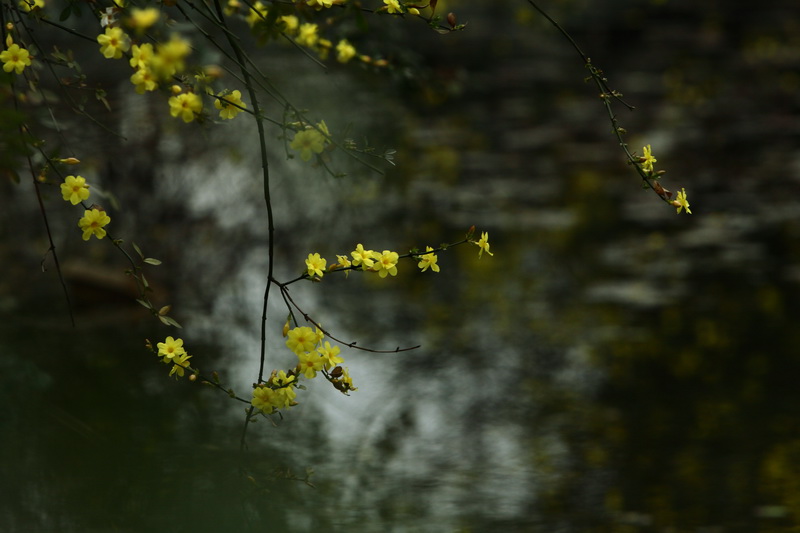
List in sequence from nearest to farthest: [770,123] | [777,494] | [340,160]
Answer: [777,494]
[340,160]
[770,123]

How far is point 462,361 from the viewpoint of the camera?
4457 mm

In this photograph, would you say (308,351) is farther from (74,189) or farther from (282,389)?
(74,189)

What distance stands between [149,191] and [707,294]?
2741mm

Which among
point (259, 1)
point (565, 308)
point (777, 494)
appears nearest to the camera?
point (259, 1)

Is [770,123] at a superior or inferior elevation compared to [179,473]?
superior

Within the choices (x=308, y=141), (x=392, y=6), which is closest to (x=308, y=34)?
(x=392, y=6)

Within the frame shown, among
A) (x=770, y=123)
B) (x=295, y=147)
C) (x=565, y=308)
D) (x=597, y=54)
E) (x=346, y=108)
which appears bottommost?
(x=295, y=147)

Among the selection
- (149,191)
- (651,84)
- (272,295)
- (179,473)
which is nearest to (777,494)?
(179,473)

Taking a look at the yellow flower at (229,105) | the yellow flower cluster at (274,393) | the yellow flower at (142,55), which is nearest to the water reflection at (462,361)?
the yellow flower cluster at (274,393)

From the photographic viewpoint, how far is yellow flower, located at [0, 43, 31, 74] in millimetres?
1954

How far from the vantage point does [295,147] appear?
2006 millimetres

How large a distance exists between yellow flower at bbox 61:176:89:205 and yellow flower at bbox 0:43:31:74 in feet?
0.74

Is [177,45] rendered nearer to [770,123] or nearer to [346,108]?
[346,108]

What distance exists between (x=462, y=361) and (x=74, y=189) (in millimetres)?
2625
